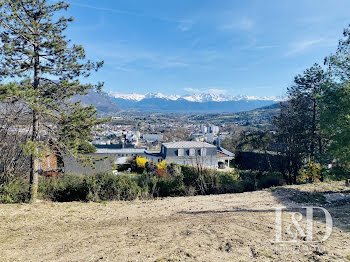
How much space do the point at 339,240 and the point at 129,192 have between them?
6.99 m

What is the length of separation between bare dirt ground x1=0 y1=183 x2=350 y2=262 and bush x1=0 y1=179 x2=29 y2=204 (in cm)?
62

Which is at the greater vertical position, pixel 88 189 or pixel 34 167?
pixel 34 167

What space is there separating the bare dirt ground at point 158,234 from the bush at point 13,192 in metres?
0.62

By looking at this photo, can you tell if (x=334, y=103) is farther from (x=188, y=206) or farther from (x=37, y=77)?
(x=37, y=77)

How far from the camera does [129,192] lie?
953 centimetres

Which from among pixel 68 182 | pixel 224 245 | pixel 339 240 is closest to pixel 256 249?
pixel 224 245

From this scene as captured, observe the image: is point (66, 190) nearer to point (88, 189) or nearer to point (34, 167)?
point (88, 189)

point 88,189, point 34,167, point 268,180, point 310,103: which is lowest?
point 268,180

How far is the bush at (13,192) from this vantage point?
7.96 m

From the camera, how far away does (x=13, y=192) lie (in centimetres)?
813

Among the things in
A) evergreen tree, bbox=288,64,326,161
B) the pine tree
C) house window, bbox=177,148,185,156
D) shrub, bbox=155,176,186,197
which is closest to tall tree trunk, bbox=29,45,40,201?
the pine tree

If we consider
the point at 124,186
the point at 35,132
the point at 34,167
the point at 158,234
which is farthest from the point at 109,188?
the point at 158,234

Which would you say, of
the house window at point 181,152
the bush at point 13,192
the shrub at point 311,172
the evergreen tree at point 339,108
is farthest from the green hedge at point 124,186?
the house window at point 181,152

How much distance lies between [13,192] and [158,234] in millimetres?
5965
